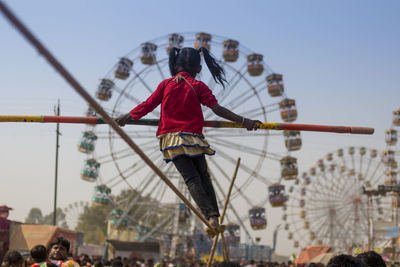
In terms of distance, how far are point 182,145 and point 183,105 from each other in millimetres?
325

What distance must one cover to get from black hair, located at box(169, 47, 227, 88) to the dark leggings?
0.76m

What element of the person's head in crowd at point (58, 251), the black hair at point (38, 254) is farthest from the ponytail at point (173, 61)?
the black hair at point (38, 254)

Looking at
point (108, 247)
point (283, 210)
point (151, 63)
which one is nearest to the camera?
point (108, 247)

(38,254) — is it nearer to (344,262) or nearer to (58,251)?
(58,251)

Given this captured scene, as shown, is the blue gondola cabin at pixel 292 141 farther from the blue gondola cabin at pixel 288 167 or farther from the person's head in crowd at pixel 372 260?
the person's head in crowd at pixel 372 260

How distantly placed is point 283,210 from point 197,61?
47.5m

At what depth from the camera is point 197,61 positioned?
4.66m

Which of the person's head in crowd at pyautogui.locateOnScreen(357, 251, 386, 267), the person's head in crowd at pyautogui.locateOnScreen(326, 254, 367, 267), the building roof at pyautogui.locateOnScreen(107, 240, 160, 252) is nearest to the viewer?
the person's head in crowd at pyautogui.locateOnScreen(326, 254, 367, 267)

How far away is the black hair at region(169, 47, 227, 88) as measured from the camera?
462cm

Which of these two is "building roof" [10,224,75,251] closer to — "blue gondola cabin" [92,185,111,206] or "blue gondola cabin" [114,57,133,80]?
"blue gondola cabin" [92,185,111,206]

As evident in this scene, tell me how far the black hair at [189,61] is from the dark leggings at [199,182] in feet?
2.49

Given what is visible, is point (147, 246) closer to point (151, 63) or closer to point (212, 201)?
point (151, 63)

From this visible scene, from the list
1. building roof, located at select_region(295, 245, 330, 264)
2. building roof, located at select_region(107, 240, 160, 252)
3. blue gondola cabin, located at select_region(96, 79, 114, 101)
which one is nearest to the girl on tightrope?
building roof, located at select_region(107, 240, 160, 252)

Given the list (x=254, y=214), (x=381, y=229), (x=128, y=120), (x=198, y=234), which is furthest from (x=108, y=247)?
(x=128, y=120)
